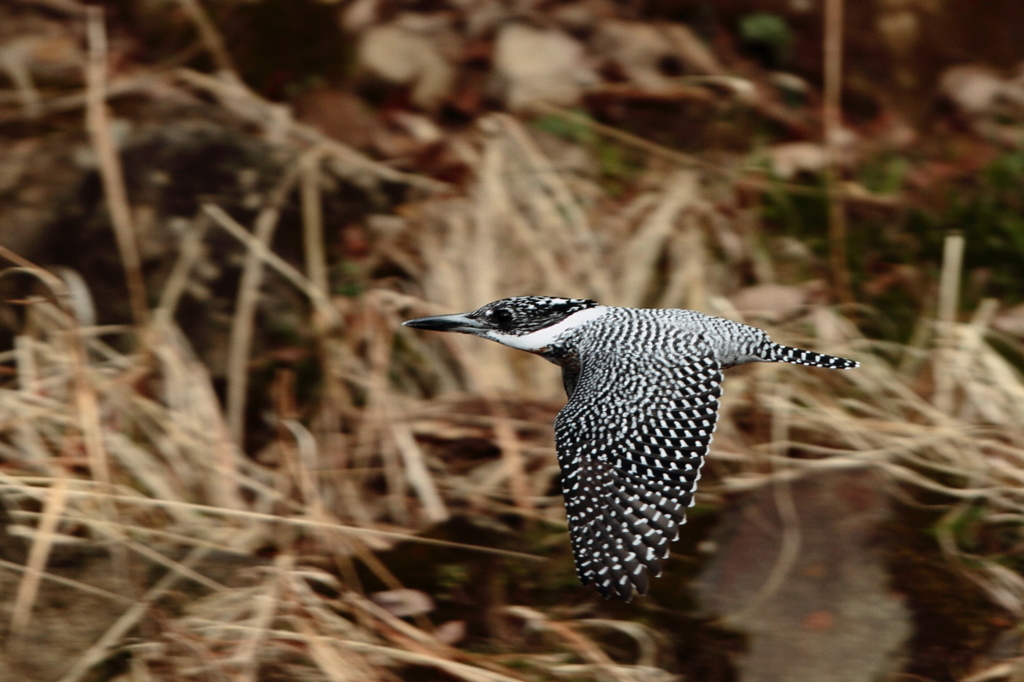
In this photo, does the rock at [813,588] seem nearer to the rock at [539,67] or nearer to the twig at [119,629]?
the twig at [119,629]

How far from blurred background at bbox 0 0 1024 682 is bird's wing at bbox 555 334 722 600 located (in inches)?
23.8

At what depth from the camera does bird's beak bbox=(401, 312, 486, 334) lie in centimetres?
362

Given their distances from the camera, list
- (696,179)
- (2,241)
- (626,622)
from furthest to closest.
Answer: (696,179) < (2,241) < (626,622)

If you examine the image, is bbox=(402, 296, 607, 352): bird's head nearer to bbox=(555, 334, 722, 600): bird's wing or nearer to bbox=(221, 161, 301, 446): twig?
bbox=(555, 334, 722, 600): bird's wing

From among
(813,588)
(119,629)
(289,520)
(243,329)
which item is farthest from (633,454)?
(243,329)

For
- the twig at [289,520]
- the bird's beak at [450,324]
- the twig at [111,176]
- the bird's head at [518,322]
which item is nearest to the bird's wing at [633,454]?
the bird's head at [518,322]

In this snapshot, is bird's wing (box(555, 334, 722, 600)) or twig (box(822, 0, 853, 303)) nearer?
bird's wing (box(555, 334, 722, 600))

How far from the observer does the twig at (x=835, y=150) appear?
4953mm

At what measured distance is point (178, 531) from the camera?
12.7ft

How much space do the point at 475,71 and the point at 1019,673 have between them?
3.52 metres

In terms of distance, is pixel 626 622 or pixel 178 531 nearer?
pixel 626 622

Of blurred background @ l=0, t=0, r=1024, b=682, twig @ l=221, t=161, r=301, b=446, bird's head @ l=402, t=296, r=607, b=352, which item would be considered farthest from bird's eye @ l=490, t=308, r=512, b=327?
twig @ l=221, t=161, r=301, b=446

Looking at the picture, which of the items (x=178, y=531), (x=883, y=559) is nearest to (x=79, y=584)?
(x=178, y=531)

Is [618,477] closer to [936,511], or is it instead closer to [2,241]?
[936,511]
